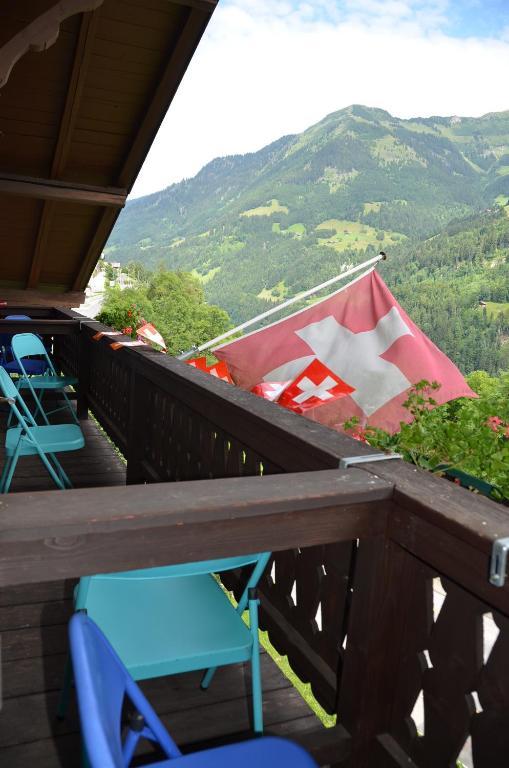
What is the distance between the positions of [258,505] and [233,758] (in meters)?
0.40

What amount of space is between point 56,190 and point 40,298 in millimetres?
3156

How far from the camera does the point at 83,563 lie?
1.01 metres

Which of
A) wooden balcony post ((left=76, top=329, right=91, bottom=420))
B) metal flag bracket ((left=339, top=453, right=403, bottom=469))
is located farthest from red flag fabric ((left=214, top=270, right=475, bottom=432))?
metal flag bracket ((left=339, top=453, right=403, bottom=469))

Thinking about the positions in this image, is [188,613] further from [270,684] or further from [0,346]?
[0,346]

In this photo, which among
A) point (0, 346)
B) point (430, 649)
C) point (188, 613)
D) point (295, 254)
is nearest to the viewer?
point (430, 649)

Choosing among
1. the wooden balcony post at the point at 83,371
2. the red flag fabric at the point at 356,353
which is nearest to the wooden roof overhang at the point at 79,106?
the wooden balcony post at the point at 83,371

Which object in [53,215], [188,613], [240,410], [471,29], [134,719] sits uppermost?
[471,29]

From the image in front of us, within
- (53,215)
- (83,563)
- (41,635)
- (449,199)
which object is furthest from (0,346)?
(449,199)

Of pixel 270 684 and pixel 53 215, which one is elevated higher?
pixel 53 215

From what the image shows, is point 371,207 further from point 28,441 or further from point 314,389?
point 28,441

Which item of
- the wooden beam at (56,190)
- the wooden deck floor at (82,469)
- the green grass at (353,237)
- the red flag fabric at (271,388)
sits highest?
the green grass at (353,237)

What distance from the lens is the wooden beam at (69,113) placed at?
223 inches

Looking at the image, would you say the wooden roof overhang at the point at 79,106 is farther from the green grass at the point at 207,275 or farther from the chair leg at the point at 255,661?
the green grass at the point at 207,275

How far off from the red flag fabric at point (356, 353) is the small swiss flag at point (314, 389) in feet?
0.59
